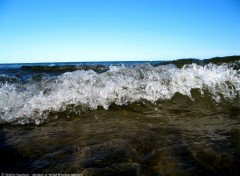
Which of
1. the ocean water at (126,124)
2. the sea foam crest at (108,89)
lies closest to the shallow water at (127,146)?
the ocean water at (126,124)

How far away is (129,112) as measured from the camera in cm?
388

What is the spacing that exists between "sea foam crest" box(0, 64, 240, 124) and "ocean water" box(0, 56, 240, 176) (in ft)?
0.05

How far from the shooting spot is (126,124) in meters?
3.21

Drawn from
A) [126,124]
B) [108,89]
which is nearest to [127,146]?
[126,124]

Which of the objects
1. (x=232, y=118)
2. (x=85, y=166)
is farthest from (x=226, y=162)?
(x=232, y=118)

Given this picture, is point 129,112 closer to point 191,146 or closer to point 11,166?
point 191,146

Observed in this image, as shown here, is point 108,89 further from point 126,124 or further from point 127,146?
point 127,146

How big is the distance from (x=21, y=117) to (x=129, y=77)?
A: 7.93ft

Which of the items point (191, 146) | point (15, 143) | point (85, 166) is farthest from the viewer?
point (15, 143)

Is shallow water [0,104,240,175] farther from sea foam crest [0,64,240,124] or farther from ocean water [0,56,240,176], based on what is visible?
sea foam crest [0,64,240,124]

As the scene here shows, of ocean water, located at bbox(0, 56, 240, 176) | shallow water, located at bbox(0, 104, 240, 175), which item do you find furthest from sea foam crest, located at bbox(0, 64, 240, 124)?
shallow water, located at bbox(0, 104, 240, 175)

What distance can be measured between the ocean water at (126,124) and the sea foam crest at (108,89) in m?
0.02

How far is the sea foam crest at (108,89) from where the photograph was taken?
3859 mm

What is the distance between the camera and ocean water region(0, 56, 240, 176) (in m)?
1.94
